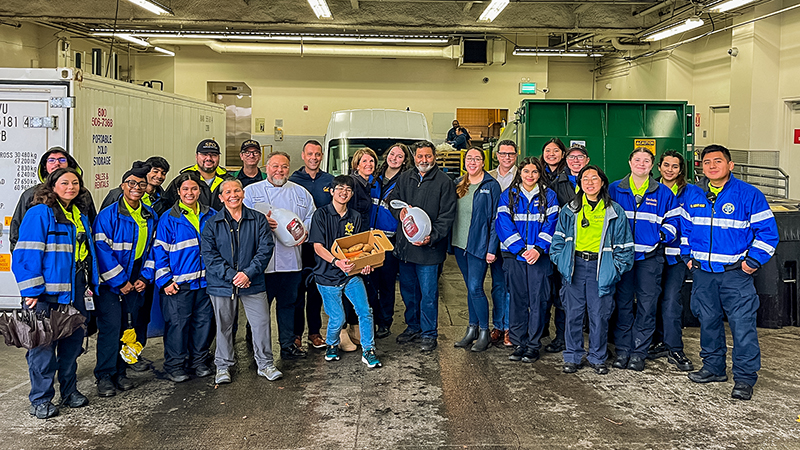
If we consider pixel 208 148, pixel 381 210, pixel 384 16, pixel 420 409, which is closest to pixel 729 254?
pixel 420 409

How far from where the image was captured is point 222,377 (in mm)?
5695

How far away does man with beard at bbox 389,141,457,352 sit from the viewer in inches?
263

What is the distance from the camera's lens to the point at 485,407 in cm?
525

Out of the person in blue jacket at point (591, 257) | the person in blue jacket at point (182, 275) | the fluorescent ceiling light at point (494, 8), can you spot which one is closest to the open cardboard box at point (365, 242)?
the person in blue jacket at point (182, 275)

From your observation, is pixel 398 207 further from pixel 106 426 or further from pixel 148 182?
pixel 106 426

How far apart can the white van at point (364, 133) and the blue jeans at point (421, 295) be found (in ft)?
12.2

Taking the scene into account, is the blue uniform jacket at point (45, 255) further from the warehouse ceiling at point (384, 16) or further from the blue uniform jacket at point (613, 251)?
the warehouse ceiling at point (384, 16)

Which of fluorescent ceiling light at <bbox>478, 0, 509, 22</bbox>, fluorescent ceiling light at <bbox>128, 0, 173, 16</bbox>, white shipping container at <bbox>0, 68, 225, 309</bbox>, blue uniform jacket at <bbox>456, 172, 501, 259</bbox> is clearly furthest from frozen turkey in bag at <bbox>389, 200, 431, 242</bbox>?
fluorescent ceiling light at <bbox>128, 0, 173, 16</bbox>

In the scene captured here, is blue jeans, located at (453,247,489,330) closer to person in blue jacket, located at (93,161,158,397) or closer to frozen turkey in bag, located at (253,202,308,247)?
frozen turkey in bag, located at (253,202,308,247)

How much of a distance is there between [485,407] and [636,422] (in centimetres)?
113

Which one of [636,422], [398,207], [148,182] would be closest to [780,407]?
[636,422]

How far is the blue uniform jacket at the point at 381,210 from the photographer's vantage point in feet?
23.3

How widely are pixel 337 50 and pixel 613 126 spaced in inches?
416

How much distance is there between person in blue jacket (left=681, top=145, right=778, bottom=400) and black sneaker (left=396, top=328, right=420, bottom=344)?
2777 millimetres
